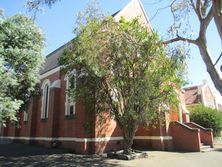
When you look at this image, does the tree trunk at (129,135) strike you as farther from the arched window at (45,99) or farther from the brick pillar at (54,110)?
the arched window at (45,99)

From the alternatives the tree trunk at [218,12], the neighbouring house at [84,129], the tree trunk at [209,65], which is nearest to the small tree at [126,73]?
the neighbouring house at [84,129]

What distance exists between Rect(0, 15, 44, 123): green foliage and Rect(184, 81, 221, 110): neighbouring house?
27.1m

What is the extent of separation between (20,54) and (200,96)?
30.3 meters

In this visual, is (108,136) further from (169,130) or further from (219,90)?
(219,90)

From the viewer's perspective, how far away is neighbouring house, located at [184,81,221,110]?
37.2 meters

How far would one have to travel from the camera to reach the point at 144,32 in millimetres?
13797

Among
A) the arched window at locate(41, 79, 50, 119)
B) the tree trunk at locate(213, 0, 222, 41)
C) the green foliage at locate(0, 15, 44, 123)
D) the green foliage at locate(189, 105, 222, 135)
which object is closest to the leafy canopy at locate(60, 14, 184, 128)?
the green foliage at locate(0, 15, 44, 123)

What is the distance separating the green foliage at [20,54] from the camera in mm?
15280

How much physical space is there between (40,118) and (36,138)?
1.99m

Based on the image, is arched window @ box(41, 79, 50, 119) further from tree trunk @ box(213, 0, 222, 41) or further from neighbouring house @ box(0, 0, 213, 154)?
tree trunk @ box(213, 0, 222, 41)

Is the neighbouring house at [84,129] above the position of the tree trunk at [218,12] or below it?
below

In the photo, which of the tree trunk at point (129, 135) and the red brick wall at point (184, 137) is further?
the red brick wall at point (184, 137)

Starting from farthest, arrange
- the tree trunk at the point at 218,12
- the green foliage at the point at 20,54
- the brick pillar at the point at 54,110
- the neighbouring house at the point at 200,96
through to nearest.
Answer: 1. the neighbouring house at the point at 200,96
2. the brick pillar at the point at 54,110
3. the green foliage at the point at 20,54
4. the tree trunk at the point at 218,12

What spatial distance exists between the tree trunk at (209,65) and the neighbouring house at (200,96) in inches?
1213
